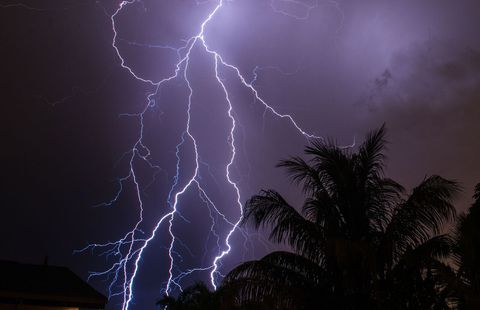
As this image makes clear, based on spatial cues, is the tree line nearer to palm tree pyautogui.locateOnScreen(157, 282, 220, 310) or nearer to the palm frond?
the palm frond

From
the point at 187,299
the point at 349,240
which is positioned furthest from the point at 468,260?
the point at 187,299

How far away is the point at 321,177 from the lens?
7539mm

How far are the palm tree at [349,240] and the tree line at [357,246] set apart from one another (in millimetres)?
14

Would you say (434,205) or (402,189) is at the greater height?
(402,189)

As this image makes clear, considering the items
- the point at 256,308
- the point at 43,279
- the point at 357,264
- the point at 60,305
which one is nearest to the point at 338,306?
the point at 357,264

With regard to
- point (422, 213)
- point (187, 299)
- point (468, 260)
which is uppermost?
point (187, 299)

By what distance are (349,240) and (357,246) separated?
13.7 inches

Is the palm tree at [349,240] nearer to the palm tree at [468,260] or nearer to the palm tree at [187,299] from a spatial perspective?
the palm tree at [468,260]

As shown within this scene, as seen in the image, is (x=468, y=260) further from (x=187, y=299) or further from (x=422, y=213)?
(x=187, y=299)

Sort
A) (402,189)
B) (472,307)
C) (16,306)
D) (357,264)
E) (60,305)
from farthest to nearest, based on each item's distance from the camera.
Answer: (60,305) → (16,306) → (402,189) → (357,264) → (472,307)

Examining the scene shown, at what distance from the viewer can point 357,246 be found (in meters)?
5.98

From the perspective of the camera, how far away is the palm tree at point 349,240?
6398 millimetres

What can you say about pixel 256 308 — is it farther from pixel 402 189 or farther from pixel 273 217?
pixel 402 189

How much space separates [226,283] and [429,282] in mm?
2816
